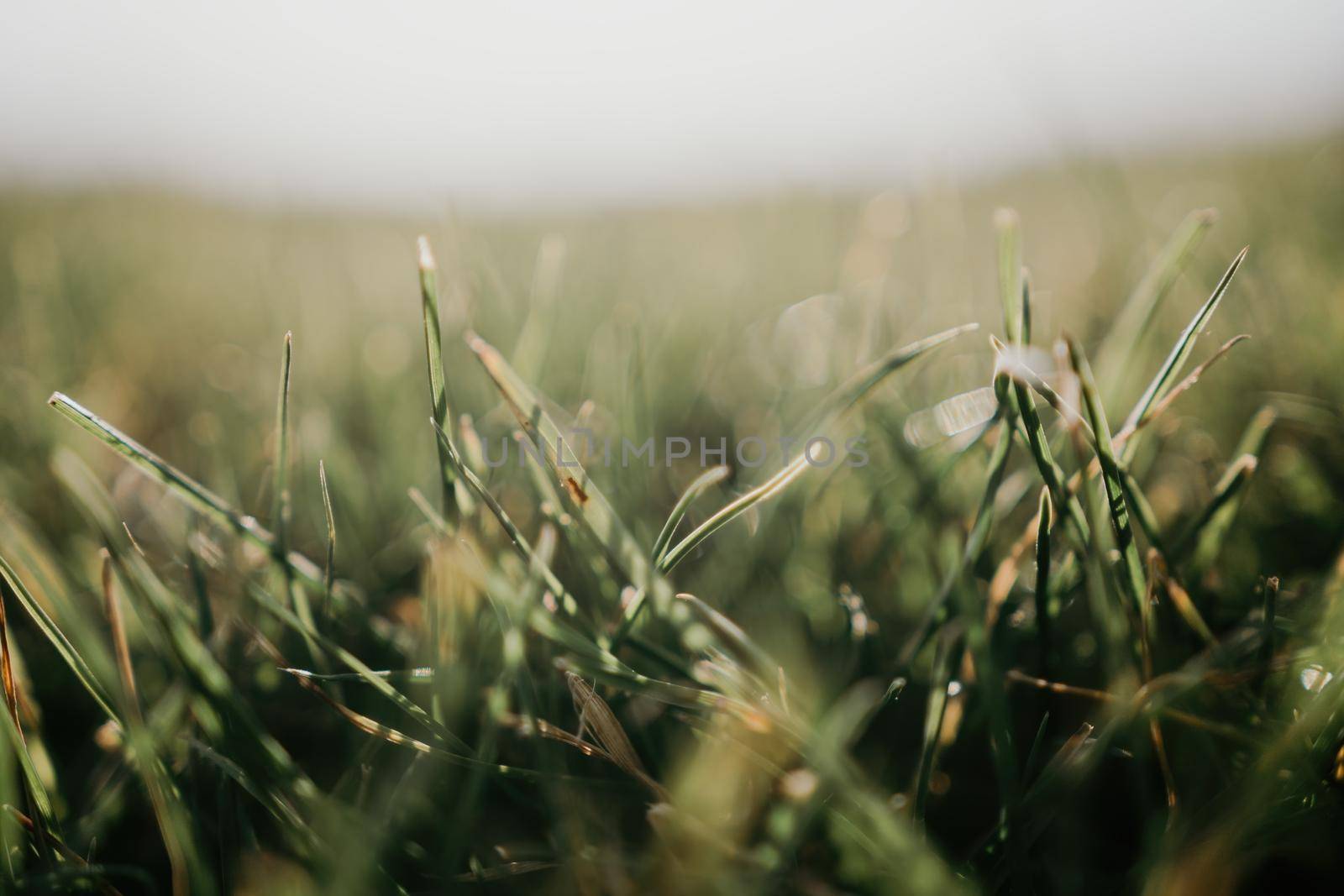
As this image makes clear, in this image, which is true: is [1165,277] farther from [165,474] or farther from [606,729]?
[165,474]

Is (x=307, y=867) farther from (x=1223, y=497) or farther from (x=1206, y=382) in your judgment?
(x=1206, y=382)

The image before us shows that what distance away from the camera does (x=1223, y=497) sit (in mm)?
371

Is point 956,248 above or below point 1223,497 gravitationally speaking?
above

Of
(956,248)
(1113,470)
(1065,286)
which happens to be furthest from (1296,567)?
(1065,286)

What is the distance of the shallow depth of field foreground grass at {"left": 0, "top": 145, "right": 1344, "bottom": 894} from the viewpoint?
0.96 feet

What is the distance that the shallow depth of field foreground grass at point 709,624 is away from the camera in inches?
11.5

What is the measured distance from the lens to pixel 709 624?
39 cm

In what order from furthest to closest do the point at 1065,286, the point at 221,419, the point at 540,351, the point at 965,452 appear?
the point at 1065,286 < the point at 221,419 < the point at 540,351 < the point at 965,452

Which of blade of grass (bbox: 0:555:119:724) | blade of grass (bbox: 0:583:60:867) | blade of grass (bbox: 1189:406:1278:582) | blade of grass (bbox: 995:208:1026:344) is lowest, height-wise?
blade of grass (bbox: 0:583:60:867)

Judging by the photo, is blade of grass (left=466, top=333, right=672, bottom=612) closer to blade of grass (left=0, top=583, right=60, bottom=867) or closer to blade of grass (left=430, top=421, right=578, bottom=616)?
blade of grass (left=430, top=421, right=578, bottom=616)

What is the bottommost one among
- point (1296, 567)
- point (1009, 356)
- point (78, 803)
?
point (78, 803)

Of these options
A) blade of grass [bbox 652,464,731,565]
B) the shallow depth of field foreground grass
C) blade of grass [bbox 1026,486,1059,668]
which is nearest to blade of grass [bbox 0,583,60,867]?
the shallow depth of field foreground grass

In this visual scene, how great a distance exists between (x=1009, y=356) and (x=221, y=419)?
2.35ft

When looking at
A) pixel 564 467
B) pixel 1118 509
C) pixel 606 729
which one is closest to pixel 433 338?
pixel 564 467
